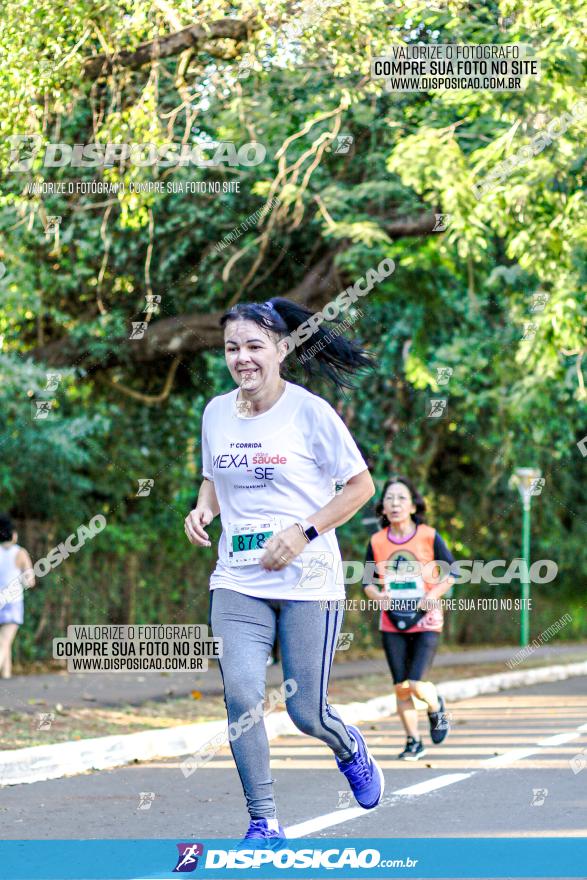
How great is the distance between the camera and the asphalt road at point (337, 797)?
6824 mm

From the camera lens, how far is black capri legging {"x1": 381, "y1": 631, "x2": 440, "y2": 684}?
949 cm

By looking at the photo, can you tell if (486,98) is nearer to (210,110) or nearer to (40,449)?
(210,110)

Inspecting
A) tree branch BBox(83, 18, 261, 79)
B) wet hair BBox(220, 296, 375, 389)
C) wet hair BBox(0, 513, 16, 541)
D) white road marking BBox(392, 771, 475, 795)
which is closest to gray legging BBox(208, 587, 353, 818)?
wet hair BBox(220, 296, 375, 389)

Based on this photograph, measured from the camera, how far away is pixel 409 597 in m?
9.54

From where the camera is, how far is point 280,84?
15.0m

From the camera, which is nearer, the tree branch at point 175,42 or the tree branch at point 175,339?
the tree branch at point 175,42

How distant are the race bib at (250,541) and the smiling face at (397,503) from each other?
4.24 m

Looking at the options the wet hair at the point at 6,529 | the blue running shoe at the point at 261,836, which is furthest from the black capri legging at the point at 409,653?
the wet hair at the point at 6,529

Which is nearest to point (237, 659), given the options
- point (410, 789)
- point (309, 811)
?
point (309, 811)

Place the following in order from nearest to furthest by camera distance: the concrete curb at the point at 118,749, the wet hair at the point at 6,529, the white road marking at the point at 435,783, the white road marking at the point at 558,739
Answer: the white road marking at the point at 435,783
the concrete curb at the point at 118,749
the white road marking at the point at 558,739
the wet hair at the point at 6,529

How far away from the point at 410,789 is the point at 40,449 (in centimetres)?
968

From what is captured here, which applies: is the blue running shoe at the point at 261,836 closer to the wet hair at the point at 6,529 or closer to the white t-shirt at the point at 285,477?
the white t-shirt at the point at 285,477

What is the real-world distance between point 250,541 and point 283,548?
0.19 meters

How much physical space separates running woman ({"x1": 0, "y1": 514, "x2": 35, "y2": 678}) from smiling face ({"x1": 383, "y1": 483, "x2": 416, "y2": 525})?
6.08m
